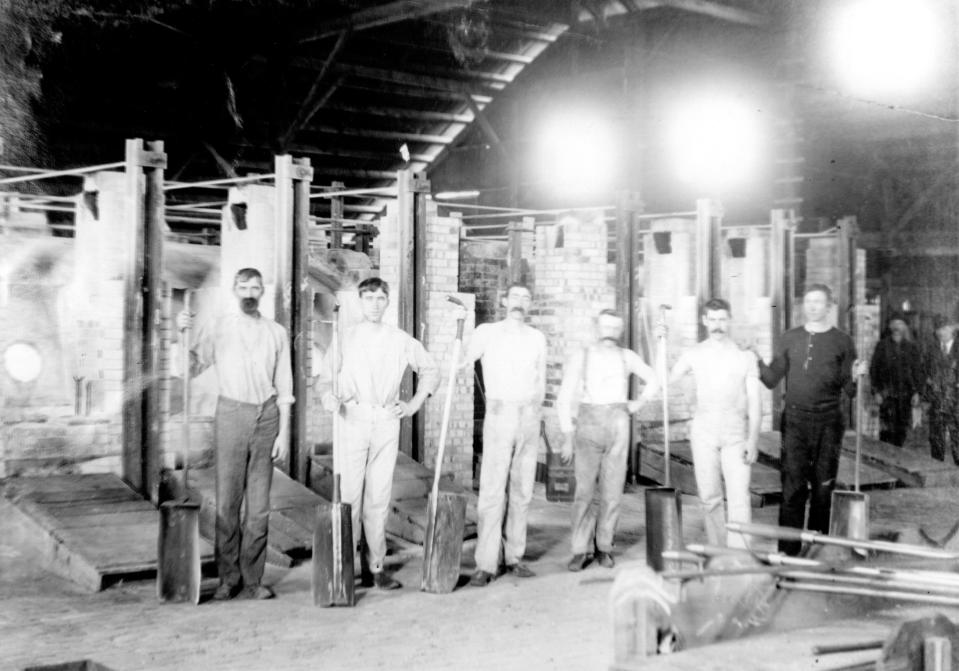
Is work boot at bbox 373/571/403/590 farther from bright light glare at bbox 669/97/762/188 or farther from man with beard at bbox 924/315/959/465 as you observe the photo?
bright light glare at bbox 669/97/762/188

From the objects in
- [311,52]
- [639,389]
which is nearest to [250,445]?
[639,389]

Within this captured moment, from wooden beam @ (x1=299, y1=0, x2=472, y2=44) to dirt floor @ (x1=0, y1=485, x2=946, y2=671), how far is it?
7744 mm

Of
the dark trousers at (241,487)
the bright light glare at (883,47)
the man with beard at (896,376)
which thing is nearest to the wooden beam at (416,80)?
the bright light glare at (883,47)

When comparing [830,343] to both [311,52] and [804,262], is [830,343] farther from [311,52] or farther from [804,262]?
[311,52]

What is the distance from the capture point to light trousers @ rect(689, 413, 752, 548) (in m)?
5.95

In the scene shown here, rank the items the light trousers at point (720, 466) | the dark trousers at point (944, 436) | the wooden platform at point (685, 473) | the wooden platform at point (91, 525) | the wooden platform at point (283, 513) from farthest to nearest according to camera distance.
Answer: the dark trousers at point (944, 436)
the wooden platform at point (685, 473)
the wooden platform at point (283, 513)
the light trousers at point (720, 466)
the wooden platform at point (91, 525)

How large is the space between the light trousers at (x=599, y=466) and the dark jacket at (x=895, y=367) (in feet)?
19.7

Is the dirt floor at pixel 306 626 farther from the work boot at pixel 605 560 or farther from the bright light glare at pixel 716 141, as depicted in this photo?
the bright light glare at pixel 716 141

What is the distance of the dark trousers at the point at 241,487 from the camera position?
5238mm

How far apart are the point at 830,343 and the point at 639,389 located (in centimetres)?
354

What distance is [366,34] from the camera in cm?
1252

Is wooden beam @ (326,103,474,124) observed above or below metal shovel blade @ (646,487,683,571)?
above

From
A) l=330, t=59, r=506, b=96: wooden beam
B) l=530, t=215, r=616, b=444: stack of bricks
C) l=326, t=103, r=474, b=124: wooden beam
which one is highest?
l=330, t=59, r=506, b=96: wooden beam

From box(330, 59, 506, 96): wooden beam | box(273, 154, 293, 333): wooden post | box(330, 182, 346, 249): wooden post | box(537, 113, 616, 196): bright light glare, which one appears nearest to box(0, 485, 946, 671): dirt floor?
box(273, 154, 293, 333): wooden post
